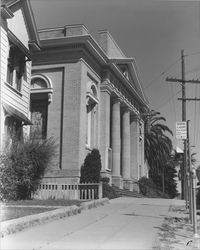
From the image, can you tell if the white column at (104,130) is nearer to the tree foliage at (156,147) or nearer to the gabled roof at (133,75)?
the gabled roof at (133,75)

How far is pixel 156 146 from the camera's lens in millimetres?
49500

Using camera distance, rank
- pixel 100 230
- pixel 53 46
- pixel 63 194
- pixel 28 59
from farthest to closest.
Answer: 1. pixel 53 46
2. pixel 63 194
3. pixel 28 59
4. pixel 100 230

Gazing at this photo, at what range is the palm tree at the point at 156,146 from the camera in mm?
48906

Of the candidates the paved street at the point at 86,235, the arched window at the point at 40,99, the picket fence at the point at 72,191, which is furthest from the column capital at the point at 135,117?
the paved street at the point at 86,235

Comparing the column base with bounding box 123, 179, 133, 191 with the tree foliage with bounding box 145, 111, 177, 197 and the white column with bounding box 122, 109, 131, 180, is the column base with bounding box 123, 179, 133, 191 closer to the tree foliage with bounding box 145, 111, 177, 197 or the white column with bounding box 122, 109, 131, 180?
the white column with bounding box 122, 109, 131, 180

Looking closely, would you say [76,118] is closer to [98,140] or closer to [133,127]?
[98,140]

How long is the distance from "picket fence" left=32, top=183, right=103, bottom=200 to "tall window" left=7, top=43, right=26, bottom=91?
5788mm

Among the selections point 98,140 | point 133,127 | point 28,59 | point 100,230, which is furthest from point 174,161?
point 100,230

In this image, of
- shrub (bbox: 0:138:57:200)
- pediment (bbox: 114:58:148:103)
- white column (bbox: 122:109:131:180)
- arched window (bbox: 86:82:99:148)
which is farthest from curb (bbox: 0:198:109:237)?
white column (bbox: 122:109:131:180)

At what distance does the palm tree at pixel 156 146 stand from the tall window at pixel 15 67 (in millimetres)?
31239

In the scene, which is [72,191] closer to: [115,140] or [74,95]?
[74,95]

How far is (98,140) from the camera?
28188mm

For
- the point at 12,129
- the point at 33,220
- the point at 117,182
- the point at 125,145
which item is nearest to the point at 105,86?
the point at 117,182

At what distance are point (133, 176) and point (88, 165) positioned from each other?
1475cm
